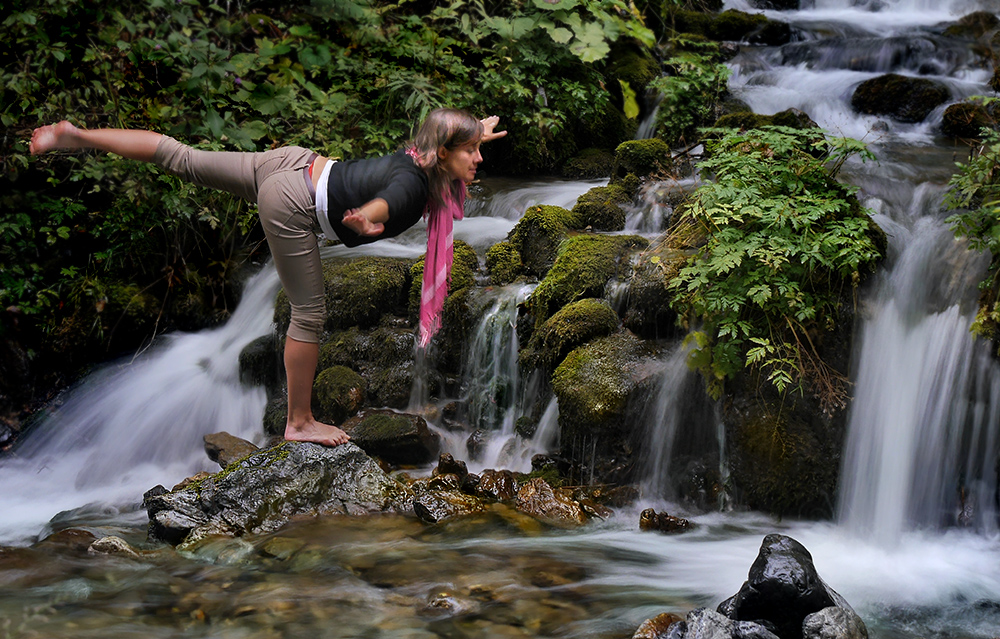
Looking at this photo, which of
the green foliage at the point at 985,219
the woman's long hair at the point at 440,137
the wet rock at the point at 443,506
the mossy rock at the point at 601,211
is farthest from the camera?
the mossy rock at the point at 601,211

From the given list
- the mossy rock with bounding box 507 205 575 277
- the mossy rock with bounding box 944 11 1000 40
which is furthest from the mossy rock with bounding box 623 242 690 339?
the mossy rock with bounding box 944 11 1000 40

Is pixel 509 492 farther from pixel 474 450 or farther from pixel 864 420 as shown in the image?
pixel 864 420

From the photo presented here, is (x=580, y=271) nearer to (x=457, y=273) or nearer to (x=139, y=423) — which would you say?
(x=457, y=273)

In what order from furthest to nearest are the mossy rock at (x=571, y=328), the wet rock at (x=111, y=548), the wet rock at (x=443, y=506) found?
the mossy rock at (x=571, y=328)
the wet rock at (x=443, y=506)
the wet rock at (x=111, y=548)

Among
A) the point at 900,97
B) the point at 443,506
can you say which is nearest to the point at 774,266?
the point at 443,506

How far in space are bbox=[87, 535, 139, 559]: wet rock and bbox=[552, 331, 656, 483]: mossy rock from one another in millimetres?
2752

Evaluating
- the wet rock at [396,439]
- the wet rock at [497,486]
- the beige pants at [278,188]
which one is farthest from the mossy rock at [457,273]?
→ the beige pants at [278,188]

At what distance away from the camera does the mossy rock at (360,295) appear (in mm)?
6855

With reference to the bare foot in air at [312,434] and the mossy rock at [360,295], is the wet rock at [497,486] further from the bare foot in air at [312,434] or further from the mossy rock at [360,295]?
the mossy rock at [360,295]

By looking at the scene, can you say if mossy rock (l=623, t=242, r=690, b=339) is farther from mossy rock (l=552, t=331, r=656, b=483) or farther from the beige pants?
the beige pants

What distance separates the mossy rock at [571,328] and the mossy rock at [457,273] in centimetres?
117

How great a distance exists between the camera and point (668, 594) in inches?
159

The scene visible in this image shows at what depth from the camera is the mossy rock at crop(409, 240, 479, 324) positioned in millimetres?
6770

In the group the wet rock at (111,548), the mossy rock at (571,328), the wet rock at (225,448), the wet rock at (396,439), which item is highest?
the mossy rock at (571,328)
